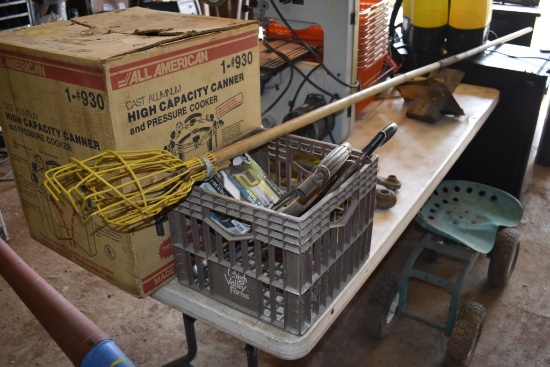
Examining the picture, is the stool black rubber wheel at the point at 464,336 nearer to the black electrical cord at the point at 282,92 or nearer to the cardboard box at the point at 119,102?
the black electrical cord at the point at 282,92

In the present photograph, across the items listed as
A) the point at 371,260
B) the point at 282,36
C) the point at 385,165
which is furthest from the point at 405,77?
the point at 371,260

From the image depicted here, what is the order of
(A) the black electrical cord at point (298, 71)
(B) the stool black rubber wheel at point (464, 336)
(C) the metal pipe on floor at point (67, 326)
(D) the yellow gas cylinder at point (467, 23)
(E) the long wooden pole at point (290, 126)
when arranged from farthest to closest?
(D) the yellow gas cylinder at point (467, 23)
(B) the stool black rubber wheel at point (464, 336)
(A) the black electrical cord at point (298, 71)
(E) the long wooden pole at point (290, 126)
(C) the metal pipe on floor at point (67, 326)

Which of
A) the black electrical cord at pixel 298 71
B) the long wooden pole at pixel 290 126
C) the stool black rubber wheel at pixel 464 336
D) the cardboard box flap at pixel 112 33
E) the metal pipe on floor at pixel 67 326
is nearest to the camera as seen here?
the metal pipe on floor at pixel 67 326

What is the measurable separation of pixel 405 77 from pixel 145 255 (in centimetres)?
109

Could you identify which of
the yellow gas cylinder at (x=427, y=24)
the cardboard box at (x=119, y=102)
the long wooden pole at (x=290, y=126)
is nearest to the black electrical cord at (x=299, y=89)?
the long wooden pole at (x=290, y=126)

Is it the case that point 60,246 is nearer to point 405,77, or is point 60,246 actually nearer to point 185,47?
point 185,47

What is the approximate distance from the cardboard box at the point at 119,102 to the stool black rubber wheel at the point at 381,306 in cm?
103

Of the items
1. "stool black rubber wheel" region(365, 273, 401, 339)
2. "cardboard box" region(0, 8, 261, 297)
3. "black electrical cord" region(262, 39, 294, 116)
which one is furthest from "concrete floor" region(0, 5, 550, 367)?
"cardboard box" region(0, 8, 261, 297)

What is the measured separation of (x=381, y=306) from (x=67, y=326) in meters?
1.30

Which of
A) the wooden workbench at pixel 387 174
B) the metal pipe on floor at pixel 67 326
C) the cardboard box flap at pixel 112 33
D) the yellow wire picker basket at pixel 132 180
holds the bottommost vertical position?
the wooden workbench at pixel 387 174

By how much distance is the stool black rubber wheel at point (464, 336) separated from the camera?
1727 mm

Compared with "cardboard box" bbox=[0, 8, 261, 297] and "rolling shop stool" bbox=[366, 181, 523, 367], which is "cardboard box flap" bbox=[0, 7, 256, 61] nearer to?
"cardboard box" bbox=[0, 8, 261, 297]

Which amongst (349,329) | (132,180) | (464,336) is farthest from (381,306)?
(132,180)

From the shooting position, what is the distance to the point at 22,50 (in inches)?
36.8
